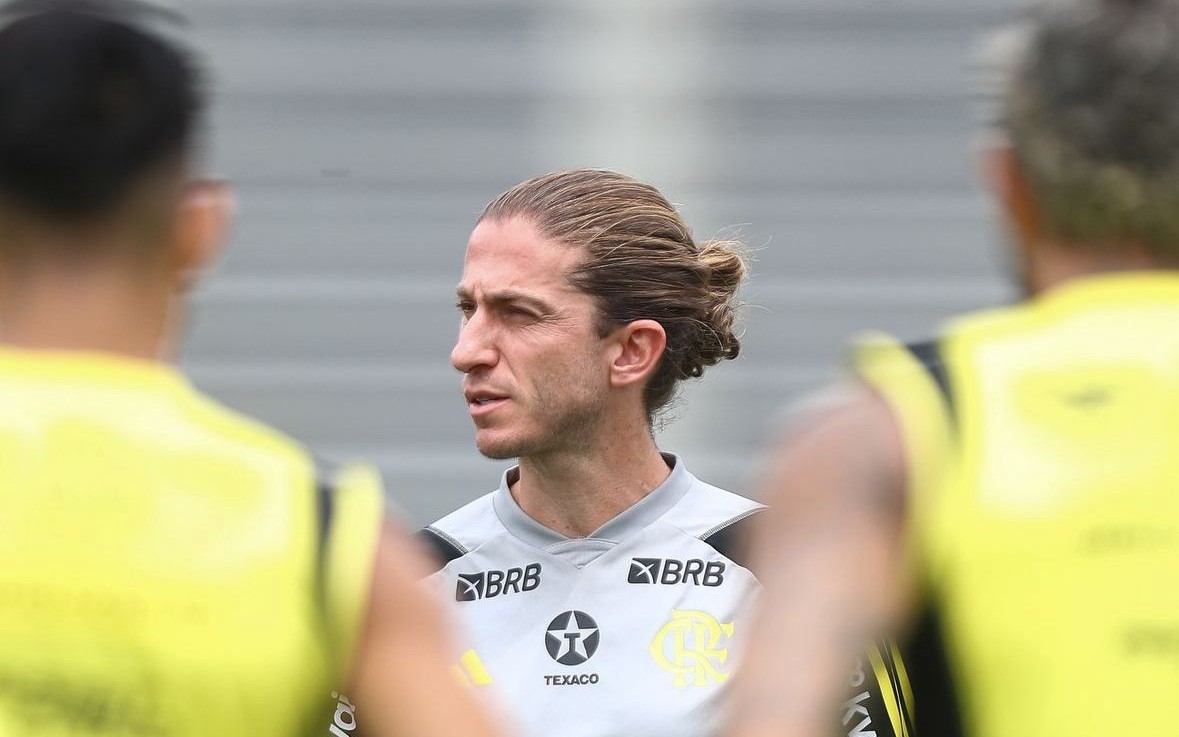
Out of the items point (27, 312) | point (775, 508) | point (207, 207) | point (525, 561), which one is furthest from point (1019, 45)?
point (525, 561)

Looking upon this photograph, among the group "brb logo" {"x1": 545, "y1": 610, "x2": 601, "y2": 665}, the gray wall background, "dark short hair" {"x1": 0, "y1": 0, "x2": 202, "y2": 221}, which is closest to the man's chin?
"brb logo" {"x1": 545, "y1": 610, "x2": 601, "y2": 665}

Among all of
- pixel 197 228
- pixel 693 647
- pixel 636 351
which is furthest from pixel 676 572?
pixel 197 228

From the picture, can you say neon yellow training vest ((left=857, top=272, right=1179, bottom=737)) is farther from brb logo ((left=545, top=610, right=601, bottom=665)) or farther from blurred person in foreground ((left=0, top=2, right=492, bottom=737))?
brb logo ((left=545, top=610, right=601, bottom=665))

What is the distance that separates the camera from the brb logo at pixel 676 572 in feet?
9.57

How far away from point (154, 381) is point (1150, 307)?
864 millimetres

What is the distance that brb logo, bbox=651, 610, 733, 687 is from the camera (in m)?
2.74

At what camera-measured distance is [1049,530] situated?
1.44 metres

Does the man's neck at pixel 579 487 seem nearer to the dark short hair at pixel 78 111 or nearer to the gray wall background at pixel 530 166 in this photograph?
the dark short hair at pixel 78 111

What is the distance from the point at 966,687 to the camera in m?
1.50

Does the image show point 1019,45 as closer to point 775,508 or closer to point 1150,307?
point 1150,307

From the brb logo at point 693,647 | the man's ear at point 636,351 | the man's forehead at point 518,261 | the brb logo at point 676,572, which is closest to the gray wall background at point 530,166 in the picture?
the man's ear at point 636,351

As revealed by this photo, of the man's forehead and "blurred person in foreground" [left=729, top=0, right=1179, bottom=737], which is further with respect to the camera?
the man's forehead

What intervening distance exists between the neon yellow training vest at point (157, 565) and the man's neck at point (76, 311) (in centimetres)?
1

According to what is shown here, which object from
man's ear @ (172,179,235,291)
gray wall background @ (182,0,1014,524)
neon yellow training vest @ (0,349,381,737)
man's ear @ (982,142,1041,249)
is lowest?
gray wall background @ (182,0,1014,524)
